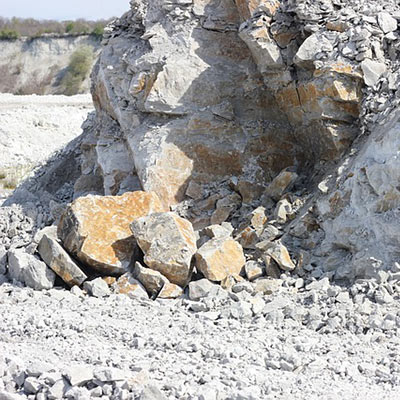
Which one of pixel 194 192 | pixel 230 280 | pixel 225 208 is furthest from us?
pixel 194 192

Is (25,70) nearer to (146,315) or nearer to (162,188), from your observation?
(162,188)

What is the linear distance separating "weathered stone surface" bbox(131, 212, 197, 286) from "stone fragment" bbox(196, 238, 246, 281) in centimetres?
16

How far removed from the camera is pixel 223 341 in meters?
5.41

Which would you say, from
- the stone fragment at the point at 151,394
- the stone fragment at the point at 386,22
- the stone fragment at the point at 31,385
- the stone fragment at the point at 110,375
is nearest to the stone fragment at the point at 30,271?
the stone fragment at the point at 31,385

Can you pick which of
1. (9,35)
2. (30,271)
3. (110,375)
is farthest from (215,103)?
(9,35)

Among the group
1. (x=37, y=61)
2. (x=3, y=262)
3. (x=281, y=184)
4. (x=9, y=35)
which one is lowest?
(x=37, y=61)

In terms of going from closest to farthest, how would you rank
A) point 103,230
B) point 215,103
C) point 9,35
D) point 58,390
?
point 58,390 < point 103,230 < point 215,103 < point 9,35

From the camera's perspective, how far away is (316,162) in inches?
340

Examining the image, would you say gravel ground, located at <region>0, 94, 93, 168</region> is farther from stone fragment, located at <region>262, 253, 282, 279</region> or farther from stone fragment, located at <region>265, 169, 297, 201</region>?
stone fragment, located at <region>262, 253, 282, 279</region>

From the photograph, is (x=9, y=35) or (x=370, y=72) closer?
(x=370, y=72)

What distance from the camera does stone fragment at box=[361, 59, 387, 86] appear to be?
7.70m

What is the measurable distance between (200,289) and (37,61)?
134 feet

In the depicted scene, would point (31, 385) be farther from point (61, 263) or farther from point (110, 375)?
point (61, 263)

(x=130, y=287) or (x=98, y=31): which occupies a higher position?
(x=130, y=287)
